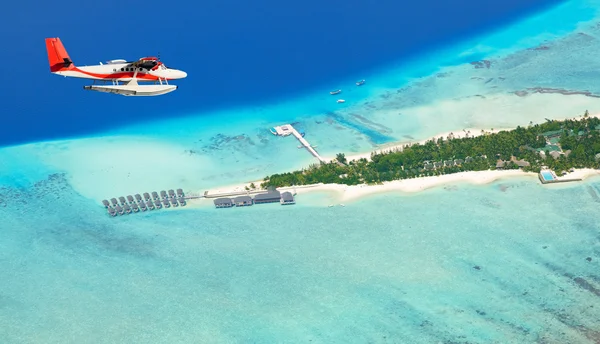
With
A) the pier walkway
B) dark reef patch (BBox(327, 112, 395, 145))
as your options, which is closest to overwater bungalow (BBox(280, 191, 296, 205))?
the pier walkway

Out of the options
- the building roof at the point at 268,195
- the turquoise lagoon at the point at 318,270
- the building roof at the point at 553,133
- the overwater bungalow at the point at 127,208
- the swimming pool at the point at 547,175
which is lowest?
the turquoise lagoon at the point at 318,270

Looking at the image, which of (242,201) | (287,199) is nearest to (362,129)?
(287,199)

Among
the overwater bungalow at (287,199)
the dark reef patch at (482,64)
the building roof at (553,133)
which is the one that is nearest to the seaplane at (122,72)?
the overwater bungalow at (287,199)

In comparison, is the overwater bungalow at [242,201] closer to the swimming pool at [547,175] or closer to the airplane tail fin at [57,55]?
the airplane tail fin at [57,55]

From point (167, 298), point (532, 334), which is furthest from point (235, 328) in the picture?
point (532, 334)

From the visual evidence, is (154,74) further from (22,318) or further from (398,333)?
(398,333)

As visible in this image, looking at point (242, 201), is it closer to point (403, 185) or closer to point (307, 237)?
point (307, 237)

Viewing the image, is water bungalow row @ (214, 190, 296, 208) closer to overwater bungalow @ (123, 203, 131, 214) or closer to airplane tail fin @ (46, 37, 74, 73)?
overwater bungalow @ (123, 203, 131, 214)
